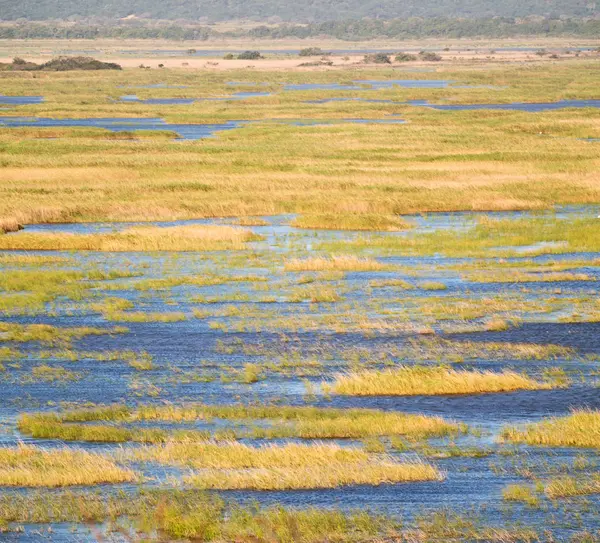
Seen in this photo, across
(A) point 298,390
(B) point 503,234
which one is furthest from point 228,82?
(A) point 298,390

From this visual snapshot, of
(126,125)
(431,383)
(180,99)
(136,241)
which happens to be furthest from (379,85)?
(431,383)

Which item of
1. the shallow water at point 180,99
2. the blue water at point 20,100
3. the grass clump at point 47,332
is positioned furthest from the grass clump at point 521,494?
the blue water at point 20,100

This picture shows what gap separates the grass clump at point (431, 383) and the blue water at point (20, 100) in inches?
3614

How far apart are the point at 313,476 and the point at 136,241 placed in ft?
84.9

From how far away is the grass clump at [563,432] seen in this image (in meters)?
21.7

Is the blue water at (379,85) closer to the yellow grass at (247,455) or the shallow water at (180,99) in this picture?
the shallow water at (180,99)

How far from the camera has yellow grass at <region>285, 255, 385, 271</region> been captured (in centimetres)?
3909

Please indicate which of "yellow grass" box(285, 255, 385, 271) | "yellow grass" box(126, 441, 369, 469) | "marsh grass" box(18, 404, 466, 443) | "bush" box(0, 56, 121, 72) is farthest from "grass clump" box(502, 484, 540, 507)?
A: "bush" box(0, 56, 121, 72)

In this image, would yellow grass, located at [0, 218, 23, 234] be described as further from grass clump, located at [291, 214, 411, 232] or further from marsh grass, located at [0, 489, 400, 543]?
marsh grass, located at [0, 489, 400, 543]

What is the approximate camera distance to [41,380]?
2684 centimetres

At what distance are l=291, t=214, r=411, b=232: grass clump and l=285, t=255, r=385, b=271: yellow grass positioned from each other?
7.44 meters

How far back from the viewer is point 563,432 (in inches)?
867

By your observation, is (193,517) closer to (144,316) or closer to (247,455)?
(247,455)

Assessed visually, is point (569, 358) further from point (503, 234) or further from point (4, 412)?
point (503, 234)
